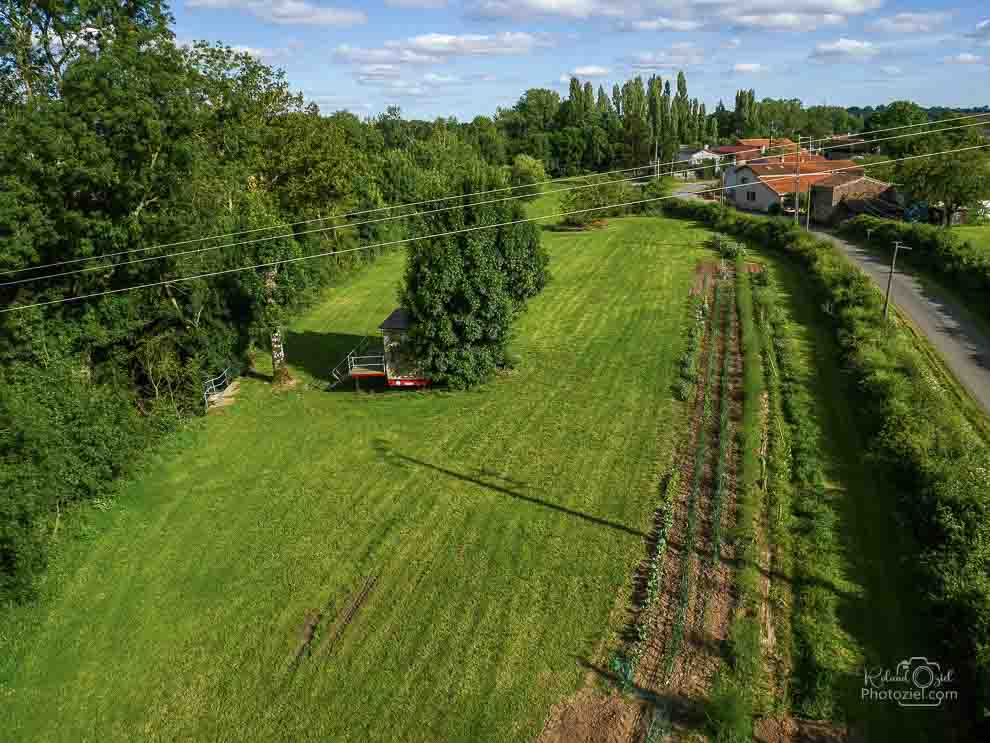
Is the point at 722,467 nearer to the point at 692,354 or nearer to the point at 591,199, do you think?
the point at 692,354

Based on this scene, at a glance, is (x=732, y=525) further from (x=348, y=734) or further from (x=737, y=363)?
(x=737, y=363)

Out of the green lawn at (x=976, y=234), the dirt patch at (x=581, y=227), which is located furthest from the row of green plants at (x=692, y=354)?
the dirt patch at (x=581, y=227)

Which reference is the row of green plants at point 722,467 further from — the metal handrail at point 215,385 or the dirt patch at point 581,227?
the dirt patch at point 581,227

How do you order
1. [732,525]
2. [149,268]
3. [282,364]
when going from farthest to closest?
[282,364], [149,268], [732,525]

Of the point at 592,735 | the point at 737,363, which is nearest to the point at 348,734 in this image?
the point at 592,735

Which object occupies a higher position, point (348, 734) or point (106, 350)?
point (106, 350)

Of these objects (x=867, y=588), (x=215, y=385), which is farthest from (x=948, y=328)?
(x=215, y=385)
